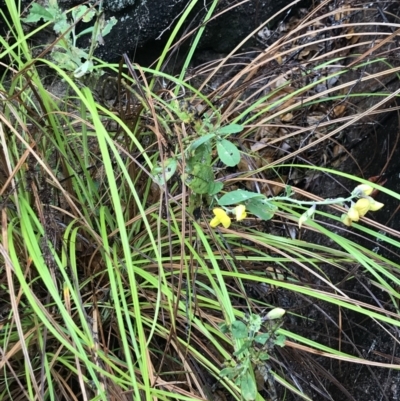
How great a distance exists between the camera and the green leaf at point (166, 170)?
67 cm

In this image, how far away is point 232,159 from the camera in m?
0.67

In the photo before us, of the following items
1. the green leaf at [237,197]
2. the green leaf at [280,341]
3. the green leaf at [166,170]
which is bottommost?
the green leaf at [280,341]

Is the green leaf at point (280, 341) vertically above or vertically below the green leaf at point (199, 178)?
below

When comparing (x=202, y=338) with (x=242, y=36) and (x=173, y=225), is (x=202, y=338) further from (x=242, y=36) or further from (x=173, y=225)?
(x=242, y=36)

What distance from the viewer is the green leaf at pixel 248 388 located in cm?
62

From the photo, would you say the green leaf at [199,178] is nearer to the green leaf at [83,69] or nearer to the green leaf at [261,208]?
the green leaf at [261,208]

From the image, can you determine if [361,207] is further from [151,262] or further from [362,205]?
[151,262]

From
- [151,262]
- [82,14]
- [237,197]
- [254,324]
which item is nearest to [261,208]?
[237,197]

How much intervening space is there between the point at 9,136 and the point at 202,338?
1.67ft

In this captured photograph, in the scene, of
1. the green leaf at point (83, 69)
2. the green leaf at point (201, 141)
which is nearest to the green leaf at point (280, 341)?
the green leaf at point (201, 141)

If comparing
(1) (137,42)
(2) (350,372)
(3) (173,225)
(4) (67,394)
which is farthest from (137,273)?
(1) (137,42)

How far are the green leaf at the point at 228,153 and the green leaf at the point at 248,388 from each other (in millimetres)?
273

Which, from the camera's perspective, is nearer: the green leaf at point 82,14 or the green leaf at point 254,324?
the green leaf at point 254,324

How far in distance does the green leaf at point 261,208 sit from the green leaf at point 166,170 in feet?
0.38
